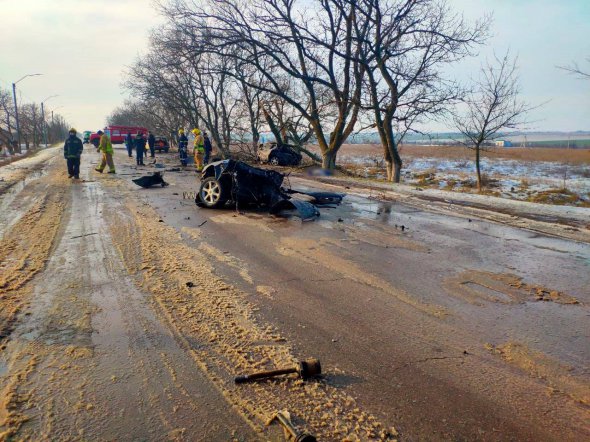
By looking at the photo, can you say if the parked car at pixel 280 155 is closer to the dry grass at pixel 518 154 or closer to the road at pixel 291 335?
the dry grass at pixel 518 154

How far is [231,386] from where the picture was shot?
2.78 m

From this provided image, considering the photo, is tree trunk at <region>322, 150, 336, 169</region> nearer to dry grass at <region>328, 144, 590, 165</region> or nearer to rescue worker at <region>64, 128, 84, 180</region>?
rescue worker at <region>64, 128, 84, 180</region>

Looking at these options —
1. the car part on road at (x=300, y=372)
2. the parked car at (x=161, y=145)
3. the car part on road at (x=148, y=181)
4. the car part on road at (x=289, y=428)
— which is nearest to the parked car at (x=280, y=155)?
the car part on road at (x=148, y=181)

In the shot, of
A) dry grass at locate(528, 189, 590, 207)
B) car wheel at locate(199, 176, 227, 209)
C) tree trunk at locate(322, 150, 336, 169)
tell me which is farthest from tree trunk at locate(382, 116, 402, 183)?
car wheel at locate(199, 176, 227, 209)

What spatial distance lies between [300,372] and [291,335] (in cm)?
62

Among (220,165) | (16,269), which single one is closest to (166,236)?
(16,269)

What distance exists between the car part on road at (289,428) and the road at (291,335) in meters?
0.05

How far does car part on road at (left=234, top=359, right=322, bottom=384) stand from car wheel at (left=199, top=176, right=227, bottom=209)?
22.1ft

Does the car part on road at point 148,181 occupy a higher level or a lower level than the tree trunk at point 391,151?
lower

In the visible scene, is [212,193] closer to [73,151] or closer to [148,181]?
[148,181]

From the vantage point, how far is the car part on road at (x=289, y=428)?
2.20 metres

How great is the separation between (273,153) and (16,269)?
808 inches

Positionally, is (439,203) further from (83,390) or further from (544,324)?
(83,390)

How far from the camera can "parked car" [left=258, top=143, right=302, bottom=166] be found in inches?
973
